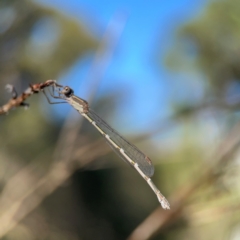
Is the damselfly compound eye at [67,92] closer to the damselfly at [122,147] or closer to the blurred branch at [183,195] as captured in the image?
the damselfly at [122,147]

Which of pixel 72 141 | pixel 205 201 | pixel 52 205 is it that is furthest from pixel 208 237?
pixel 72 141

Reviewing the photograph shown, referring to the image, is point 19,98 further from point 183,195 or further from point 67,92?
point 183,195

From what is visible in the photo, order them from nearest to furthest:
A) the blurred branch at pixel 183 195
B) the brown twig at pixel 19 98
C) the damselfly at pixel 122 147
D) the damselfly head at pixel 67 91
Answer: the brown twig at pixel 19 98
the damselfly head at pixel 67 91
the blurred branch at pixel 183 195
the damselfly at pixel 122 147

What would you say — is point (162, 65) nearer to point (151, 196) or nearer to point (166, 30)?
point (166, 30)

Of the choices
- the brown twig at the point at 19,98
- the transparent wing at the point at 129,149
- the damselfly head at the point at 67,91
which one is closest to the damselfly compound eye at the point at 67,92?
the damselfly head at the point at 67,91

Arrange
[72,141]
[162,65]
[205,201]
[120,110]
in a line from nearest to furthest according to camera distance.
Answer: [205,201]
[72,141]
[162,65]
[120,110]

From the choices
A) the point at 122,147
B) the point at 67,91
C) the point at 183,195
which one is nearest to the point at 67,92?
the point at 67,91

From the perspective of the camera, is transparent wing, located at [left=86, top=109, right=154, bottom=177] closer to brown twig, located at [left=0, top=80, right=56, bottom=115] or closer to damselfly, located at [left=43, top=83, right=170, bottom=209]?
damselfly, located at [left=43, top=83, right=170, bottom=209]

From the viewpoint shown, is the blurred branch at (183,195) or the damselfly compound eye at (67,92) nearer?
the damselfly compound eye at (67,92)
